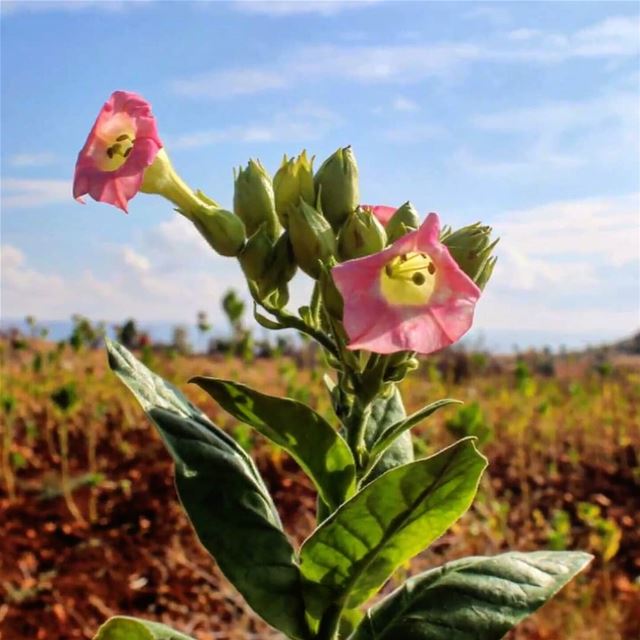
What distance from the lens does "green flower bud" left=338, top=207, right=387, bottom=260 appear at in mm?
963

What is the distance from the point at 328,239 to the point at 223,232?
154 millimetres

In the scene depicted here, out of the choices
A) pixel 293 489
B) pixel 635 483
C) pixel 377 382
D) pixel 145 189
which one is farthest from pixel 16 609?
pixel 635 483

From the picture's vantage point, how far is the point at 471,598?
39.3 inches

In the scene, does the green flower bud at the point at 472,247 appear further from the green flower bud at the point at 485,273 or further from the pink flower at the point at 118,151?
the pink flower at the point at 118,151

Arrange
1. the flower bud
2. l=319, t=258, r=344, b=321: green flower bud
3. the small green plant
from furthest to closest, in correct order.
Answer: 1. the small green plant
2. the flower bud
3. l=319, t=258, r=344, b=321: green flower bud

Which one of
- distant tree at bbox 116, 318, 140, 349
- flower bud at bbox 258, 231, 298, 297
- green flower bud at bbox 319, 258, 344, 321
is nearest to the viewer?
green flower bud at bbox 319, 258, 344, 321

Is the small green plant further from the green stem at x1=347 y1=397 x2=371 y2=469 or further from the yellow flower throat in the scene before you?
the yellow flower throat

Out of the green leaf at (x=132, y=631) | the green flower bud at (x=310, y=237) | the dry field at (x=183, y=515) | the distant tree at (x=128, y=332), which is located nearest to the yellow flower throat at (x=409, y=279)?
the green flower bud at (x=310, y=237)

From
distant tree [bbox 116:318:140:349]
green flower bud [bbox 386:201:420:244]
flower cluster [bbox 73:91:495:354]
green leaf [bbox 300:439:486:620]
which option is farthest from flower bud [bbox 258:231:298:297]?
distant tree [bbox 116:318:140:349]

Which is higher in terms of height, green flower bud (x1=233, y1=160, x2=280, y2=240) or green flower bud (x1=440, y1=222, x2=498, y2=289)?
green flower bud (x1=233, y1=160, x2=280, y2=240)

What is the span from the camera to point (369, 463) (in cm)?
102

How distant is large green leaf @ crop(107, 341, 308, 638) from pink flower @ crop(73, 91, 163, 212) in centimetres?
17

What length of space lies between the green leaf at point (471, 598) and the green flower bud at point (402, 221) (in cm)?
34

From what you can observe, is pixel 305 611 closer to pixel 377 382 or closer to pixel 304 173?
pixel 377 382
